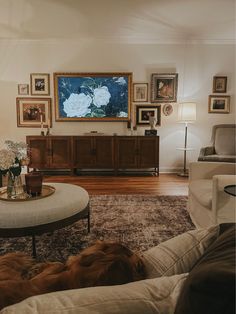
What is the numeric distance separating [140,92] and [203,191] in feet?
11.0

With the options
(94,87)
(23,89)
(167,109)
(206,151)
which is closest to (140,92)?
(167,109)

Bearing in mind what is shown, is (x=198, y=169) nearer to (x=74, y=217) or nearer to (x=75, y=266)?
(x=74, y=217)

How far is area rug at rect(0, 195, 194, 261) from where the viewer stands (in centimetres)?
219

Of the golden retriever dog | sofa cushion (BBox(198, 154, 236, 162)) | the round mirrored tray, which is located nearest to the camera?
the golden retriever dog

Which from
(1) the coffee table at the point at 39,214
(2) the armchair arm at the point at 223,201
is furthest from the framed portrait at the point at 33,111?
(2) the armchair arm at the point at 223,201

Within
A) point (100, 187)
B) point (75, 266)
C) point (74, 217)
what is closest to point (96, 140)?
point (100, 187)

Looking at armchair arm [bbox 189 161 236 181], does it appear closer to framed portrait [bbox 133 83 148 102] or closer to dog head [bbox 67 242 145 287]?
dog head [bbox 67 242 145 287]

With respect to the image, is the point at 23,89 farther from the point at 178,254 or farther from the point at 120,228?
the point at 178,254

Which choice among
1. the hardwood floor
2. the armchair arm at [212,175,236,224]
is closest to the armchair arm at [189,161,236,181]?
the armchair arm at [212,175,236,224]

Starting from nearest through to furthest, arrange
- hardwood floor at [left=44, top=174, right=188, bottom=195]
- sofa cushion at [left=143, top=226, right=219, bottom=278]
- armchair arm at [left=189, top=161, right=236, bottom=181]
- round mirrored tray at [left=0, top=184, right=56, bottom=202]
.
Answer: sofa cushion at [left=143, top=226, right=219, bottom=278], round mirrored tray at [left=0, top=184, right=56, bottom=202], armchair arm at [left=189, top=161, right=236, bottom=181], hardwood floor at [left=44, top=174, right=188, bottom=195]

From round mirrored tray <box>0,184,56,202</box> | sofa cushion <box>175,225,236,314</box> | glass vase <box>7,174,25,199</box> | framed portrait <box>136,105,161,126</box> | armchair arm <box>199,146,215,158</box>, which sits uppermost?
framed portrait <box>136,105,161,126</box>

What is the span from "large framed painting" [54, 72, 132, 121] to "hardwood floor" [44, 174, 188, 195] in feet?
4.18

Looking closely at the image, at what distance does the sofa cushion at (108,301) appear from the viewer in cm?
51

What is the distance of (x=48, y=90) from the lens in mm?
5309
